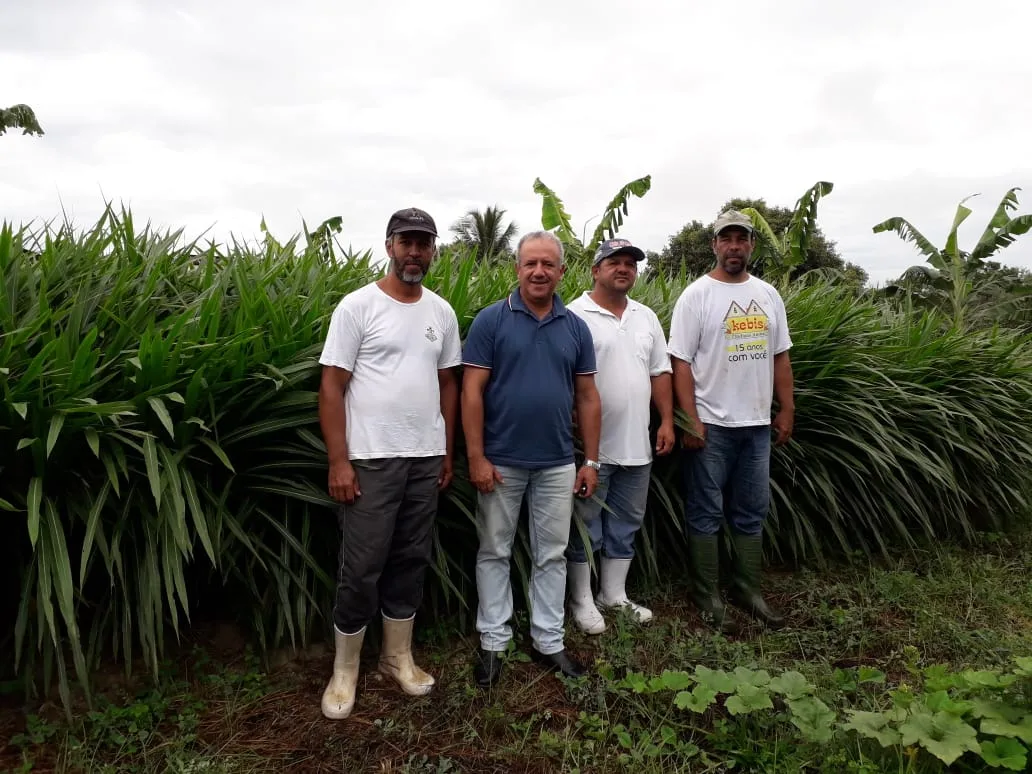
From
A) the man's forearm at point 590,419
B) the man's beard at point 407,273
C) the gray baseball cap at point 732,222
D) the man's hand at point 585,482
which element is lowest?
the man's hand at point 585,482

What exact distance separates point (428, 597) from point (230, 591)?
0.85m

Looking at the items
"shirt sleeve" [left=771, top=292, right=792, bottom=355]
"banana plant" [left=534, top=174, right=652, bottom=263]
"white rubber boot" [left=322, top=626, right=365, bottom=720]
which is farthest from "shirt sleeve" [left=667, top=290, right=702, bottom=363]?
"banana plant" [left=534, top=174, right=652, bottom=263]

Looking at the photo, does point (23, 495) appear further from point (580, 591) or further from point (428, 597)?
point (580, 591)

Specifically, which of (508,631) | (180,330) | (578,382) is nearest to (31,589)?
(180,330)

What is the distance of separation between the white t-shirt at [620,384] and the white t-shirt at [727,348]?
36 cm

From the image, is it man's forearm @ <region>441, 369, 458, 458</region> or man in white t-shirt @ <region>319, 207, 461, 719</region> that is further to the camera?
man's forearm @ <region>441, 369, 458, 458</region>

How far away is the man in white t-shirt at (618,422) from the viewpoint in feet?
10.5

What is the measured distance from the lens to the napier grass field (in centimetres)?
223

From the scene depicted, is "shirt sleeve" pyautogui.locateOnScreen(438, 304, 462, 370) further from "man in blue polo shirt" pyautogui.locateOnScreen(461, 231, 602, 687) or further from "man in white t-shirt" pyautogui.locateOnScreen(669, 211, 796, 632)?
"man in white t-shirt" pyautogui.locateOnScreen(669, 211, 796, 632)

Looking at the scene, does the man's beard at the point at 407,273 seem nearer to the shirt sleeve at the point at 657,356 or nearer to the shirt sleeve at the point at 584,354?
the shirt sleeve at the point at 584,354

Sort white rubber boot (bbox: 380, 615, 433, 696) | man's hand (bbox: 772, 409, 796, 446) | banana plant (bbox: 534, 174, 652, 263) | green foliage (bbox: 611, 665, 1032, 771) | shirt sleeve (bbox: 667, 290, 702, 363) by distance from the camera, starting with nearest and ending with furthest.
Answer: green foliage (bbox: 611, 665, 1032, 771) < white rubber boot (bbox: 380, 615, 433, 696) < shirt sleeve (bbox: 667, 290, 702, 363) < man's hand (bbox: 772, 409, 796, 446) < banana plant (bbox: 534, 174, 652, 263)

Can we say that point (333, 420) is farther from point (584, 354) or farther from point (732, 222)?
point (732, 222)

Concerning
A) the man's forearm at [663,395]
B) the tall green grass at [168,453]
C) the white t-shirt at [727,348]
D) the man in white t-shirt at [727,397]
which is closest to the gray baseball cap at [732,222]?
the man in white t-shirt at [727,397]

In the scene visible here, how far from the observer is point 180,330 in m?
2.47
